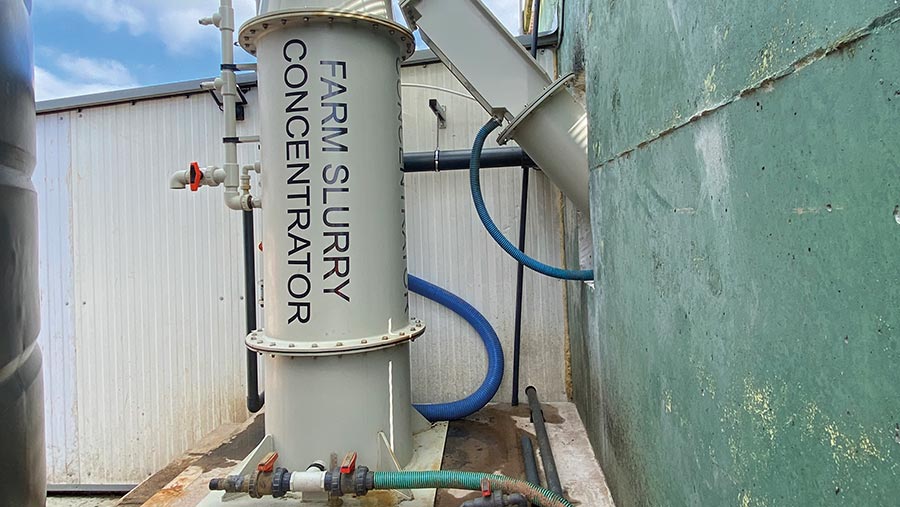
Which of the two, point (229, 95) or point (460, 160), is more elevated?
point (229, 95)

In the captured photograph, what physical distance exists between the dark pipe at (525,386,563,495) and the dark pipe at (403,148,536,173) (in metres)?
1.16

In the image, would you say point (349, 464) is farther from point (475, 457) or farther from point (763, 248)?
point (763, 248)

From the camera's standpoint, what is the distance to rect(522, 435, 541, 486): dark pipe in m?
1.66

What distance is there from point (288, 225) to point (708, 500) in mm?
1358

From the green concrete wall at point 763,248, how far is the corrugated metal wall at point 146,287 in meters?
1.58

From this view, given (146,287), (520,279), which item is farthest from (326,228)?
(146,287)

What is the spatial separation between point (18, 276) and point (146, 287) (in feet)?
8.28

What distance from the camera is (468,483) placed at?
136 cm

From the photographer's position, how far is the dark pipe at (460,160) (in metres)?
2.41

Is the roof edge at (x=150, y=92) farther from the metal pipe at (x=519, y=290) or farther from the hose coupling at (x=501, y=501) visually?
the hose coupling at (x=501, y=501)

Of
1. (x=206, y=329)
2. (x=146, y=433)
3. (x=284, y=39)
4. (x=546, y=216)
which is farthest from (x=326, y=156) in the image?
(x=146, y=433)

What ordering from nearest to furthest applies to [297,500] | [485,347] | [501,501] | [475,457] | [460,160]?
[501,501] → [297,500] → [475,457] → [460,160] → [485,347]

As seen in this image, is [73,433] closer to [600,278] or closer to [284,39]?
[284,39]

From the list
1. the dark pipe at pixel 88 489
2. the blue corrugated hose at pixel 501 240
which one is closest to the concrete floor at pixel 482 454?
the blue corrugated hose at pixel 501 240
